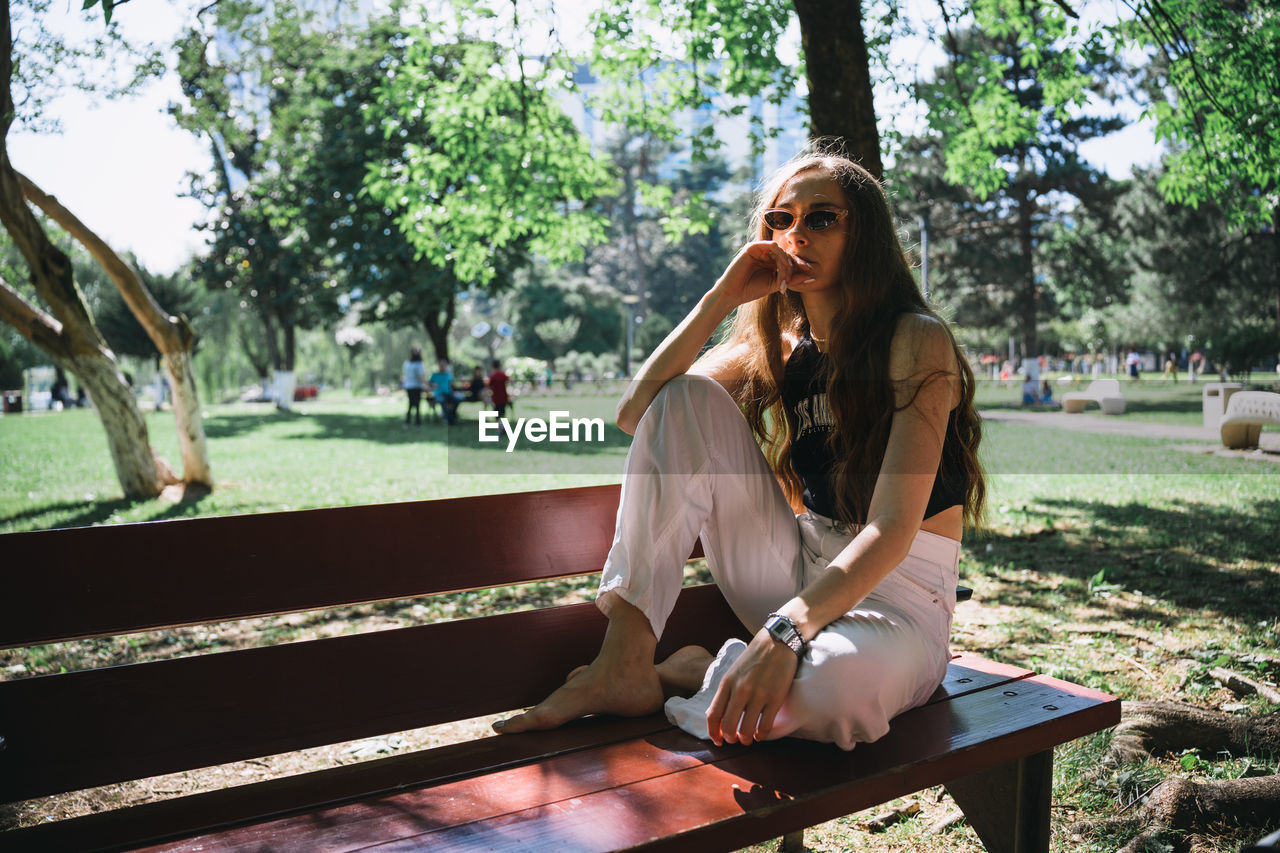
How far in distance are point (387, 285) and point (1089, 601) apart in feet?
75.7

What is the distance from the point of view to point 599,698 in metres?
2.15

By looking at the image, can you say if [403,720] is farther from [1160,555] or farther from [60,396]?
[60,396]

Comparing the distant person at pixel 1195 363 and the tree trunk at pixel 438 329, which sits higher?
the tree trunk at pixel 438 329

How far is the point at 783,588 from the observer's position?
2383mm

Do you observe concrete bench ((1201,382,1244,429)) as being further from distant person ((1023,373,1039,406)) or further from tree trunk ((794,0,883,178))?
tree trunk ((794,0,883,178))

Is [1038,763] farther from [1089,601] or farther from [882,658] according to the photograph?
[1089,601]

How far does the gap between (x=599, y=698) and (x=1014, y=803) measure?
0.99 metres

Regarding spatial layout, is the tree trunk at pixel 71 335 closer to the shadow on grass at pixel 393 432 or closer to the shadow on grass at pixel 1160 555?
the shadow on grass at pixel 393 432

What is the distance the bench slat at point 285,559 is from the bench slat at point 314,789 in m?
0.43

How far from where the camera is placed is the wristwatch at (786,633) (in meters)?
1.86

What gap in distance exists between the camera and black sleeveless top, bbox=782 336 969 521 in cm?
235

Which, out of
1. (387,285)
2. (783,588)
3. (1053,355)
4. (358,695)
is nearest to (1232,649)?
(783,588)

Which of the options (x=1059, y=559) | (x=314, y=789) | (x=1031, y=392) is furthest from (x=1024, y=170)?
(x=314, y=789)

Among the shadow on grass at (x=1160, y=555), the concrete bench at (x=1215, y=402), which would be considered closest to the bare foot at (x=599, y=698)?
the shadow on grass at (x=1160, y=555)
